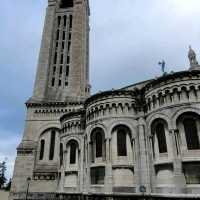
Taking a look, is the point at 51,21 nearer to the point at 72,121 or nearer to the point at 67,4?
the point at 67,4

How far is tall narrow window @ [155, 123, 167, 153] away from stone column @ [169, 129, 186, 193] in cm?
107

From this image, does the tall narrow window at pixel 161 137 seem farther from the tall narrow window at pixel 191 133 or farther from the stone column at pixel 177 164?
the tall narrow window at pixel 191 133

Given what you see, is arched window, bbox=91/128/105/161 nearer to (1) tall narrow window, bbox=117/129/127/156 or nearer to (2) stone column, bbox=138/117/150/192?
(1) tall narrow window, bbox=117/129/127/156

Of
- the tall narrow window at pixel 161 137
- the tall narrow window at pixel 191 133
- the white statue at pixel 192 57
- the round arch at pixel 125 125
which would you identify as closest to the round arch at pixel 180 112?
the tall narrow window at pixel 191 133

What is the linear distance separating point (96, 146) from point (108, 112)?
3.70 metres

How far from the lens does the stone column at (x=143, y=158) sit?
60.4 feet

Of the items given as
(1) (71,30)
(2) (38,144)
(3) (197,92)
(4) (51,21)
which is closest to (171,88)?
(3) (197,92)

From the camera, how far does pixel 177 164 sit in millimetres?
16688

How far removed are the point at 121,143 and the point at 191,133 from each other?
6403mm

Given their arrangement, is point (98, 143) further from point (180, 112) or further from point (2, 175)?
point (2, 175)

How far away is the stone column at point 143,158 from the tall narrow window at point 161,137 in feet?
4.37

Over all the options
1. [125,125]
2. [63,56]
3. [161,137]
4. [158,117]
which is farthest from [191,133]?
[63,56]

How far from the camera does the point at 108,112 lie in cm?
2194

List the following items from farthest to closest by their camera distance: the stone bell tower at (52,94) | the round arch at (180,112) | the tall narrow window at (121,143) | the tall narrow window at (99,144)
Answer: the stone bell tower at (52,94)
the tall narrow window at (99,144)
the tall narrow window at (121,143)
the round arch at (180,112)
